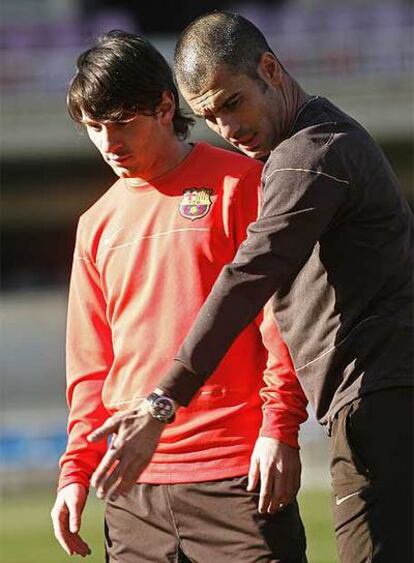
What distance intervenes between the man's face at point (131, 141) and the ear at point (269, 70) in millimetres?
545

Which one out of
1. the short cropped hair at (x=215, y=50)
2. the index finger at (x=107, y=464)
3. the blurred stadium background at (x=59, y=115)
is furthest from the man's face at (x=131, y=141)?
the blurred stadium background at (x=59, y=115)

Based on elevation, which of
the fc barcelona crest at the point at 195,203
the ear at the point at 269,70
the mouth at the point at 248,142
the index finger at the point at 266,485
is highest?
Answer: the ear at the point at 269,70

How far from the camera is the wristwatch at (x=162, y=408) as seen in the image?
12.0 feet

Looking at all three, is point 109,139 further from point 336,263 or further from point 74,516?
point 74,516

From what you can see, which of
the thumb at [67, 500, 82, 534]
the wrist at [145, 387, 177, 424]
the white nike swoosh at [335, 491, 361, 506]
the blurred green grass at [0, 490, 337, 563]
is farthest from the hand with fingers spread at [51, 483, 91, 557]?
the blurred green grass at [0, 490, 337, 563]

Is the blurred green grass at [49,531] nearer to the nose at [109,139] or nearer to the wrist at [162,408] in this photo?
the nose at [109,139]

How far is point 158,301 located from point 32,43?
2404cm

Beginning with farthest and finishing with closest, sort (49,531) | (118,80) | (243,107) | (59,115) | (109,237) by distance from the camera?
(59,115)
(49,531)
(109,237)
(118,80)
(243,107)

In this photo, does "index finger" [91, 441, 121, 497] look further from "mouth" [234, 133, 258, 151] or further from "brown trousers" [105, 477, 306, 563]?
"mouth" [234, 133, 258, 151]

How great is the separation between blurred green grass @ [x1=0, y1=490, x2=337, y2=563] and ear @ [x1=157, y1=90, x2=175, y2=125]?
510 cm

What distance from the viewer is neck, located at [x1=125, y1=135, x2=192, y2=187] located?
174 inches

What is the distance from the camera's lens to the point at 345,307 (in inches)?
147

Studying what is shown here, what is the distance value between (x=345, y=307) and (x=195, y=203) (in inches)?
29.5

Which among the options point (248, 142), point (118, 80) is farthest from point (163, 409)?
point (118, 80)
